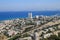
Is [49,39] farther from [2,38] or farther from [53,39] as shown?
[2,38]

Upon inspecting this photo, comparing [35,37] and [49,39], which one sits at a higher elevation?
[35,37]

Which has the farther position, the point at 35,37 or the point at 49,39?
the point at 49,39

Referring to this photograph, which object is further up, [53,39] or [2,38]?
[2,38]

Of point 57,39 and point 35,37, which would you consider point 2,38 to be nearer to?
point 35,37

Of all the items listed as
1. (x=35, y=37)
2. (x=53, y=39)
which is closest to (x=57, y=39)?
(x=53, y=39)

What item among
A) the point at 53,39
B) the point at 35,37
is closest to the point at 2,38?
the point at 35,37

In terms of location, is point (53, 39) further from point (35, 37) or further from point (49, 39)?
point (35, 37)

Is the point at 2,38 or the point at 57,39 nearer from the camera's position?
the point at 2,38
